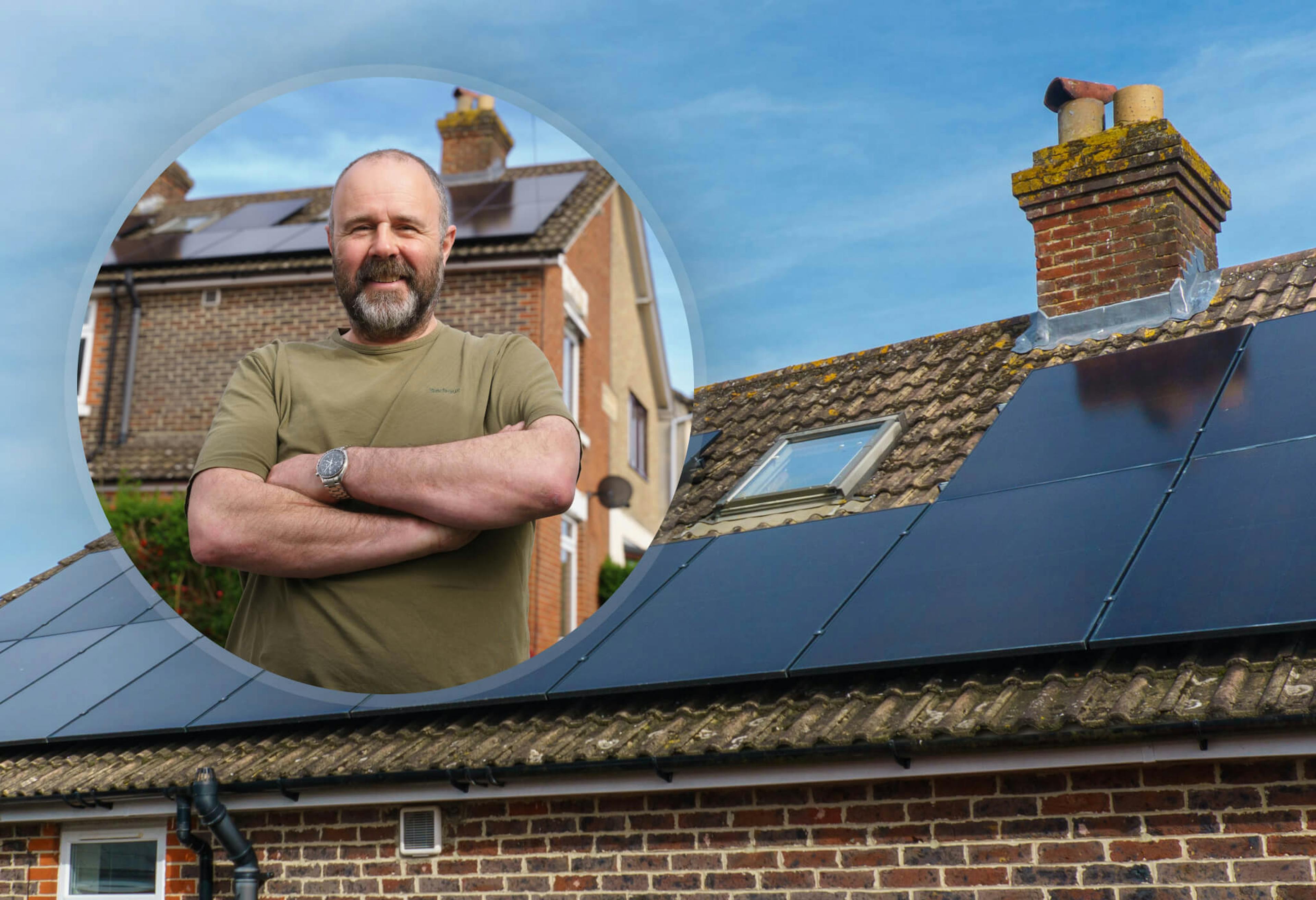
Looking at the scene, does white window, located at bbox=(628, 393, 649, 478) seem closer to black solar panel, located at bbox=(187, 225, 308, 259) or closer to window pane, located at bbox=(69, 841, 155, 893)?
black solar panel, located at bbox=(187, 225, 308, 259)

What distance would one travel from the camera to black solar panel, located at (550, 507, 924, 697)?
18.4ft

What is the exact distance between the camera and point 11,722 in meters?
7.64

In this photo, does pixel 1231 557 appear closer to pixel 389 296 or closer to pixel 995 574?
pixel 995 574

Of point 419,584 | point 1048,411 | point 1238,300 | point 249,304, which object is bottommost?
point 419,584

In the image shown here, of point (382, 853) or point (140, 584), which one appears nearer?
point (140, 584)

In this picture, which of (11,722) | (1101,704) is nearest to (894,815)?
(1101,704)

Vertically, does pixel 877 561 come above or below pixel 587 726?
above

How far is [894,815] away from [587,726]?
1.54m

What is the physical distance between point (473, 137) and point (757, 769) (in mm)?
4040

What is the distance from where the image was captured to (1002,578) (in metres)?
5.41

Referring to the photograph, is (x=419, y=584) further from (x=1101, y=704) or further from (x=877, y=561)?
(x=877, y=561)

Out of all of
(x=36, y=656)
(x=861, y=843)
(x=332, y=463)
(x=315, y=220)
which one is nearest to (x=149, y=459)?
(x=332, y=463)

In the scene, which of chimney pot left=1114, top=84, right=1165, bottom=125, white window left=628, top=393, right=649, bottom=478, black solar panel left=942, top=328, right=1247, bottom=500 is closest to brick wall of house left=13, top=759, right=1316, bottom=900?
black solar panel left=942, top=328, right=1247, bottom=500

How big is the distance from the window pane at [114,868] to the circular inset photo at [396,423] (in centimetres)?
614
